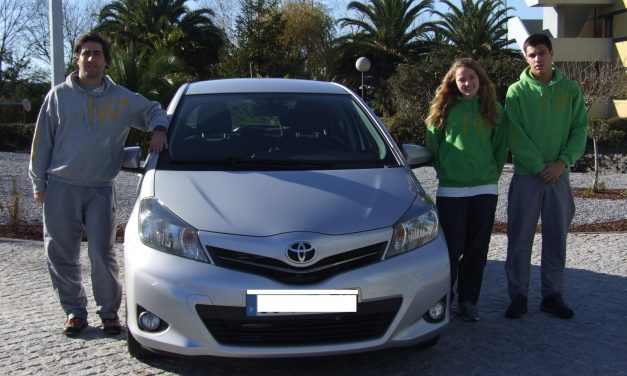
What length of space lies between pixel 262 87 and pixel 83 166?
51.7 inches

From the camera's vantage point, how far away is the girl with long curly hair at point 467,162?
444cm

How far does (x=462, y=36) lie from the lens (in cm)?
3325

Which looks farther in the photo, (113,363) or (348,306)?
(113,363)

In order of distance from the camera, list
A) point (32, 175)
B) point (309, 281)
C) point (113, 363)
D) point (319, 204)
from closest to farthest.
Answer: point (309, 281)
point (319, 204)
point (113, 363)
point (32, 175)

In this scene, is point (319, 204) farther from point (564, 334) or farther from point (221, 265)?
point (564, 334)

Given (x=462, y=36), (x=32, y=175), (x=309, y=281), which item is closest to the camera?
(x=309, y=281)

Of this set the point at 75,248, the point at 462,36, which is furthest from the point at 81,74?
the point at 462,36

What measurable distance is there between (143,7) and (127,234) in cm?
3217

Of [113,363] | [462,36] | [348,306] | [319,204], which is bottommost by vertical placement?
[113,363]

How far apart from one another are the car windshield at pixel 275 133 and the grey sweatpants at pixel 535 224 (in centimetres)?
110

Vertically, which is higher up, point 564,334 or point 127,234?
point 127,234

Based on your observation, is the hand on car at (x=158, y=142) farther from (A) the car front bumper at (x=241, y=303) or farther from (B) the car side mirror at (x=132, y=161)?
(A) the car front bumper at (x=241, y=303)

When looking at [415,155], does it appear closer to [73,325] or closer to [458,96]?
[458,96]

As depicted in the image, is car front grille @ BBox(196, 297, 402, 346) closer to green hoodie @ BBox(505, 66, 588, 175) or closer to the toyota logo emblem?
the toyota logo emblem
